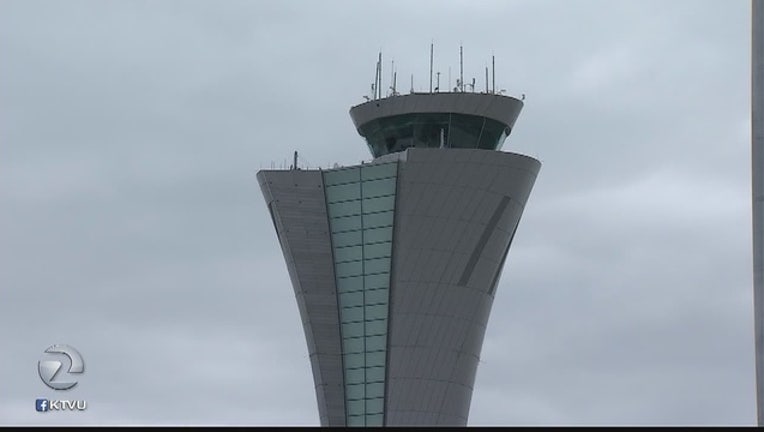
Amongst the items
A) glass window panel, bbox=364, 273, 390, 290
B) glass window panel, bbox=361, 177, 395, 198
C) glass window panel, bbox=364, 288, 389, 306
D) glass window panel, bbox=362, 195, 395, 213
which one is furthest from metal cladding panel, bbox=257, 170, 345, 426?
glass window panel, bbox=361, 177, 395, 198

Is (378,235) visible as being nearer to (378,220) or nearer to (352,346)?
(378,220)

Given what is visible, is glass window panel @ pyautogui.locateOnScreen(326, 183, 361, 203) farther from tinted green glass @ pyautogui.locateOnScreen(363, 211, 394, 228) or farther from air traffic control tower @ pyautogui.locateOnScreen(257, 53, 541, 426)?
tinted green glass @ pyautogui.locateOnScreen(363, 211, 394, 228)

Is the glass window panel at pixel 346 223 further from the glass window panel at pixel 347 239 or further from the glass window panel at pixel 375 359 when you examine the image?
the glass window panel at pixel 375 359

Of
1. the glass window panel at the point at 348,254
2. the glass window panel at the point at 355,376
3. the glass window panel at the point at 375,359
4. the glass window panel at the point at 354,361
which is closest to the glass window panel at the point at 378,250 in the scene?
the glass window panel at the point at 348,254

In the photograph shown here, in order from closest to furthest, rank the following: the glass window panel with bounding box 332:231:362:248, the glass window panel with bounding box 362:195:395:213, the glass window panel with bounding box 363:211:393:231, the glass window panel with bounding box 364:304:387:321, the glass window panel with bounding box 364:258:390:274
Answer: the glass window panel with bounding box 362:195:395:213
the glass window panel with bounding box 363:211:393:231
the glass window panel with bounding box 364:258:390:274
the glass window panel with bounding box 364:304:387:321
the glass window panel with bounding box 332:231:362:248

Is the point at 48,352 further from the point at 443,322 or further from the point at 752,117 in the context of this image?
the point at 752,117

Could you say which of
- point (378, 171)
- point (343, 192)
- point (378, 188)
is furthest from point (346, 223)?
point (378, 171)
